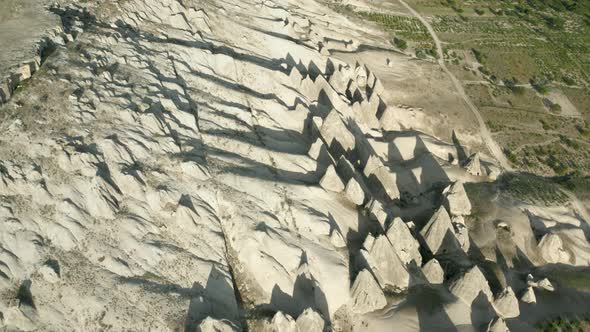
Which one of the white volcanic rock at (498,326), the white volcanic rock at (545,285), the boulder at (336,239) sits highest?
the boulder at (336,239)

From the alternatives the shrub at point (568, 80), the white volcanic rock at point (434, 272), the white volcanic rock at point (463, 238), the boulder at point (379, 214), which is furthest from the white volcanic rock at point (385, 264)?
the shrub at point (568, 80)

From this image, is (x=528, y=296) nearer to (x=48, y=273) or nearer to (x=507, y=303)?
(x=507, y=303)

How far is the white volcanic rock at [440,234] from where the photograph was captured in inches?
1542

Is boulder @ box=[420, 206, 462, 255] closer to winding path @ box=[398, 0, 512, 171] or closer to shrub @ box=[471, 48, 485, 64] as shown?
winding path @ box=[398, 0, 512, 171]

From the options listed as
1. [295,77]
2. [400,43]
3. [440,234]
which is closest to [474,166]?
[440,234]

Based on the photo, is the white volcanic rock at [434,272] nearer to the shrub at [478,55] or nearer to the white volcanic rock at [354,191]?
the white volcanic rock at [354,191]

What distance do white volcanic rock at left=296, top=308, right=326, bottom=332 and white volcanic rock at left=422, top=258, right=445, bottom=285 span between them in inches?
447

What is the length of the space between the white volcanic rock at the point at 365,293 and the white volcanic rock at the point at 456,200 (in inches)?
546

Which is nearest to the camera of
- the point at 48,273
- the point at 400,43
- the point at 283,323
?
the point at 48,273

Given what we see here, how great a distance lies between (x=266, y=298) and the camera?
31.2 metres

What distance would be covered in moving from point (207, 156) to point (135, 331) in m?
14.1

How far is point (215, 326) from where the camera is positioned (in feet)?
87.0

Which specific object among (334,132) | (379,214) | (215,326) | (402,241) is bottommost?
(402,241)

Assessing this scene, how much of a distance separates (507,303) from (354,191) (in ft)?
46.6
